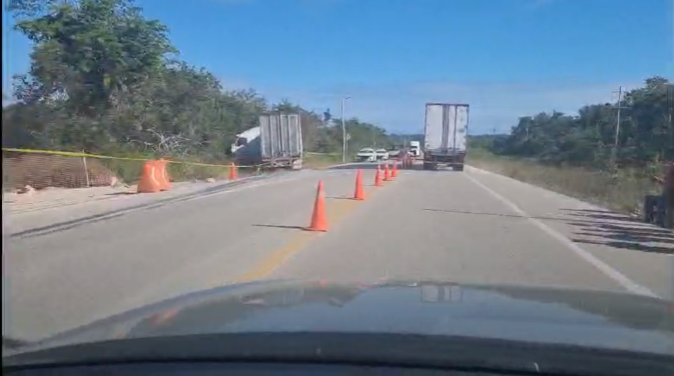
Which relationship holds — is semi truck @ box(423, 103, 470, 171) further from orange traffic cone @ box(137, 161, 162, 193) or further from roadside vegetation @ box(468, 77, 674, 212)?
orange traffic cone @ box(137, 161, 162, 193)

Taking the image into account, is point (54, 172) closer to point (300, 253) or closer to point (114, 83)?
point (114, 83)

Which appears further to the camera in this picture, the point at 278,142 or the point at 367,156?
the point at 367,156

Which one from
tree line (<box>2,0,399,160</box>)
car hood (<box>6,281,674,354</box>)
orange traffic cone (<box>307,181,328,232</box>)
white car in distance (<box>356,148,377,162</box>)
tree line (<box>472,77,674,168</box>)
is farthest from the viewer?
white car in distance (<box>356,148,377,162</box>)

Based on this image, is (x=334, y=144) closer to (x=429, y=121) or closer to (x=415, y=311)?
(x=429, y=121)

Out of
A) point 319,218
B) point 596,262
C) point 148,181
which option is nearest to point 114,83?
point 148,181

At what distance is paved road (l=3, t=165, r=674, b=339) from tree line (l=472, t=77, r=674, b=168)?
1757cm

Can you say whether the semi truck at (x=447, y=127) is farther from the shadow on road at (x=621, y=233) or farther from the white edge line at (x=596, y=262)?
the white edge line at (x=596, y=262)

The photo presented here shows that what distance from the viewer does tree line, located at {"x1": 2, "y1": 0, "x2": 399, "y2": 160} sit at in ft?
65.5

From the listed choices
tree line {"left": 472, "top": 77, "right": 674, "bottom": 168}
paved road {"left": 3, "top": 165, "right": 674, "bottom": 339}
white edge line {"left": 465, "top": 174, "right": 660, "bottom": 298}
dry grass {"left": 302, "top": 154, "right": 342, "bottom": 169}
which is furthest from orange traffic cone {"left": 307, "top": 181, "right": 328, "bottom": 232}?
dry grass {"left": 302, "top": 154, "right": 342, "bottom": 169}

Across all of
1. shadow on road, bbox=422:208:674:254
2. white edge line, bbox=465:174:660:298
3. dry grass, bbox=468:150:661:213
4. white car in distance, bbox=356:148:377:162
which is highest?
white edge line, bbox=465:174:660:298

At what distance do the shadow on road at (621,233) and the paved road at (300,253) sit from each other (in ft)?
0.13

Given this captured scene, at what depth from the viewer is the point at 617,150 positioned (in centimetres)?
4250

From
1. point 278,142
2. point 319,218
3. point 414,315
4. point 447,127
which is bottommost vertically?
point 278,142

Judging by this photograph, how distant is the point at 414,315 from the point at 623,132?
42.2 meters
